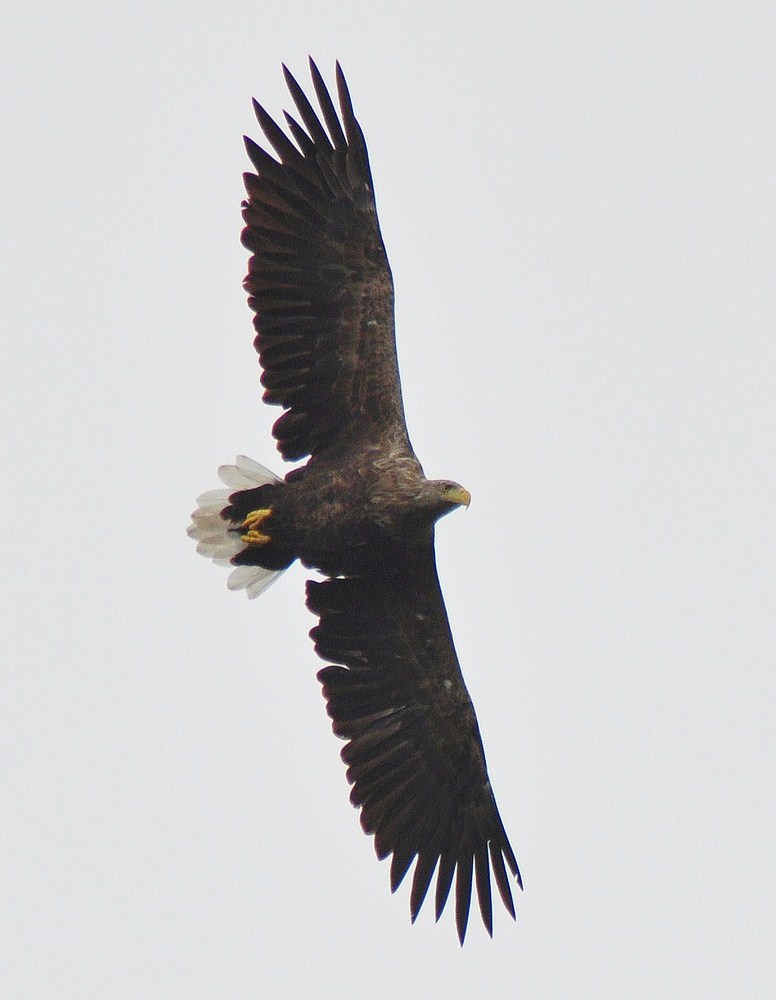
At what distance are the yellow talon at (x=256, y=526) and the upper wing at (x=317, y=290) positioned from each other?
440mm

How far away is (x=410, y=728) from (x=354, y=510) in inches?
61.2

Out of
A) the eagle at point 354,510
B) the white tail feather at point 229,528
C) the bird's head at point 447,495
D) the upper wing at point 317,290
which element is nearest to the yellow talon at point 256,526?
the eagle at point 354,510

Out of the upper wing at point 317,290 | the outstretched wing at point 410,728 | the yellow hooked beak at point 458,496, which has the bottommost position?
the outstretched wing at point 410,728

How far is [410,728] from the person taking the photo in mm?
11109

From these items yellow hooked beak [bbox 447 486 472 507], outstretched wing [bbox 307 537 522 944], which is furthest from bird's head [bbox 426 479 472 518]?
outstretched wing [bbox 307 537 522 944]

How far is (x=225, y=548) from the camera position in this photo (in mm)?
11000

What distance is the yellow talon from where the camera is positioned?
34.8 feet

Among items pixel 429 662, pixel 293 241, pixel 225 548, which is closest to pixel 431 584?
pixel 429 662

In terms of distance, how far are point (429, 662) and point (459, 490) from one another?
1.39m

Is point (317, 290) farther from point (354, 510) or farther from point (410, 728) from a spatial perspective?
point (410, 728)

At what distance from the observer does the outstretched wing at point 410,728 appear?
35.9ft

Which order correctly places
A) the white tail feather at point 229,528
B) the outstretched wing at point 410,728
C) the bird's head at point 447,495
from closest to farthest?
the bird's head at point 447,495 < the white tail feather at point 229,528 < the outstretched wing at point 410,728

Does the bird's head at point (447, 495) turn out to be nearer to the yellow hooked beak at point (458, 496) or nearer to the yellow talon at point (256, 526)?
the yellow hooked beak at point (458, 496)

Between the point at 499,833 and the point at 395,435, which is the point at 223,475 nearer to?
the point at 395,435
